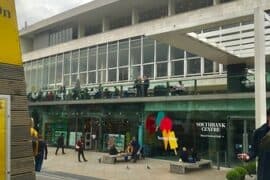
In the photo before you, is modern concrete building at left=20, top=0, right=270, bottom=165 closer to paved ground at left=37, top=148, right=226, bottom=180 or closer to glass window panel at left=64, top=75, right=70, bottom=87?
glass window panel at left=64, top=75, right=70, bottom=87

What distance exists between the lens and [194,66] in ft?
96.0

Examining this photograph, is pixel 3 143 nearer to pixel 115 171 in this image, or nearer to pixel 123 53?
pixel 115 171

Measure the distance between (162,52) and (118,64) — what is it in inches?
175

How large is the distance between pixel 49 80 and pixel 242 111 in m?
24.0

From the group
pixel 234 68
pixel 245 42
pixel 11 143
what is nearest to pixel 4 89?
pixel 11 143

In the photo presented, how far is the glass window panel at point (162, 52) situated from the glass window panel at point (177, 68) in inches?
32.6

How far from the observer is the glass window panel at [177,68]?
3014 centimetres

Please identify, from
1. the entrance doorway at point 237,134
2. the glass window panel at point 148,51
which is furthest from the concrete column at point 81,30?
the entrance doorway at point 237,134

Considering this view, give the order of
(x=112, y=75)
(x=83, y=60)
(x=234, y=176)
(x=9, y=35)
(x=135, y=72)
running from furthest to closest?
(x=83, y=60) < (x=112, y=75) < (x=135, y=72) < (x=234, y=176) < (x=9, y=35)

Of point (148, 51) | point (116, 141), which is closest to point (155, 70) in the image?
point (148, 51)

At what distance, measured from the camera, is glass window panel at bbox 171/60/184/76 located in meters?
30.1

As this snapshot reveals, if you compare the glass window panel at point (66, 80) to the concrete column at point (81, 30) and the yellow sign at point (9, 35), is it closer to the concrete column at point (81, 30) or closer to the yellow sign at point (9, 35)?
the concrete column at point (81, 30)

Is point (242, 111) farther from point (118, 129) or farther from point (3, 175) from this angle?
point (3, 175)

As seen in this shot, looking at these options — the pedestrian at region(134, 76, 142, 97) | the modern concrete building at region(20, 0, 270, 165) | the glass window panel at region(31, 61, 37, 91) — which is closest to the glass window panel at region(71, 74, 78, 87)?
the modern concrete building at region(20, 0, 270, 165)
